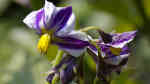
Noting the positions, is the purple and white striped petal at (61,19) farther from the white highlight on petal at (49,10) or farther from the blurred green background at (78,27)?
the blurred green background at (78,27)

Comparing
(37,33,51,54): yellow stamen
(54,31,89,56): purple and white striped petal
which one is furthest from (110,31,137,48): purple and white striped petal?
(37,33,51,54): yellow stamen

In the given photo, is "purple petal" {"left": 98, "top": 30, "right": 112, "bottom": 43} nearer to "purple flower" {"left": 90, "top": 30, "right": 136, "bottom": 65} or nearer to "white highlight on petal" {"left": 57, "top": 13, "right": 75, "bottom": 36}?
"purple flower" {"left": 90, "top": 30, "right": 136, "bottom": 65}

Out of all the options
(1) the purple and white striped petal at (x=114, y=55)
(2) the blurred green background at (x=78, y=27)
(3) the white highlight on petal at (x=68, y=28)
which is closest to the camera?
(3) the white highlight on petal at (x=68, y=28)

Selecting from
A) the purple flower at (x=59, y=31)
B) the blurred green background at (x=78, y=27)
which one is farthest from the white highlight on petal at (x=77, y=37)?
the blurred green background at (x=78, y=27)

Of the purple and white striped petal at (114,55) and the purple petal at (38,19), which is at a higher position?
the purple petal at (38,19)

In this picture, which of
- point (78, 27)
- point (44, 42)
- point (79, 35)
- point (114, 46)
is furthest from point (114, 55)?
point (78, 27)
